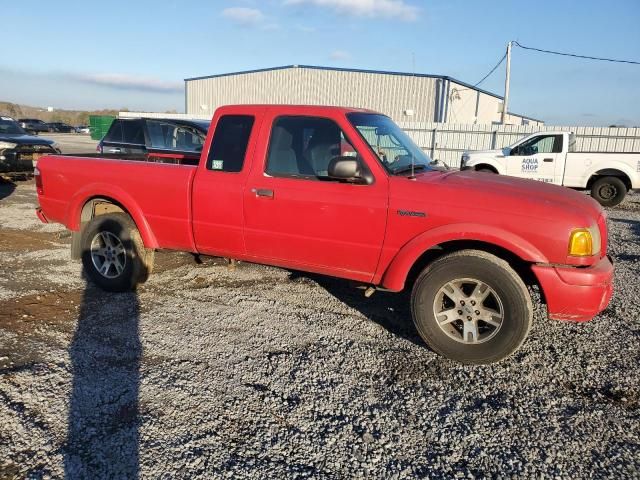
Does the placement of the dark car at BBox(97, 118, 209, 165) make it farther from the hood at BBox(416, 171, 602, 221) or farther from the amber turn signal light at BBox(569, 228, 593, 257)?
the amber turn signal light at BBox(569, 228, 593, 257)

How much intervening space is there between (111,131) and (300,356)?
9536 mm

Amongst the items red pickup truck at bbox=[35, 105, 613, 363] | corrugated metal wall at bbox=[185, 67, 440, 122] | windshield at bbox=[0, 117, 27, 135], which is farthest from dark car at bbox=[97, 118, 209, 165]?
corrugated metal wall at bbox=[185, 67, 440, 122]

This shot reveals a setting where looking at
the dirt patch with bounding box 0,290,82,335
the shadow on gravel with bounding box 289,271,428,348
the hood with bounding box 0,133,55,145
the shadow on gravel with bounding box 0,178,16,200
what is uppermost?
the hood with bounding box 0,133,55,145

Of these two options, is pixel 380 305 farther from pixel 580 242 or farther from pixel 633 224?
pixel 633 224

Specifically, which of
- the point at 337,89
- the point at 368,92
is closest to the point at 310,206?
the point at 368,92

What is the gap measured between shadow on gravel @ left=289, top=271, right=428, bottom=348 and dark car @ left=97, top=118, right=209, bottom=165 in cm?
573

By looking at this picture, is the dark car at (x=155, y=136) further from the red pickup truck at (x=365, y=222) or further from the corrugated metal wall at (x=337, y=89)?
the corrugated metal wall at (x=337, y=89)

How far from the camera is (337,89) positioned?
31.1 meters

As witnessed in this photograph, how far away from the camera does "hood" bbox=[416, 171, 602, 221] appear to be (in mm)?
3414

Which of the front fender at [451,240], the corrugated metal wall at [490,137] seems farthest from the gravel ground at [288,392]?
the corrugated metal wall at [490,137]

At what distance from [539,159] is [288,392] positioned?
12.4 m

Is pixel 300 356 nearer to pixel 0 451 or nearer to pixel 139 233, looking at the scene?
pixel 0 451

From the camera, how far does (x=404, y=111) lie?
29203 mm

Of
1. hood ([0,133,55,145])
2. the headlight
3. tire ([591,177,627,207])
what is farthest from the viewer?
tire ([591,177,627,207])
